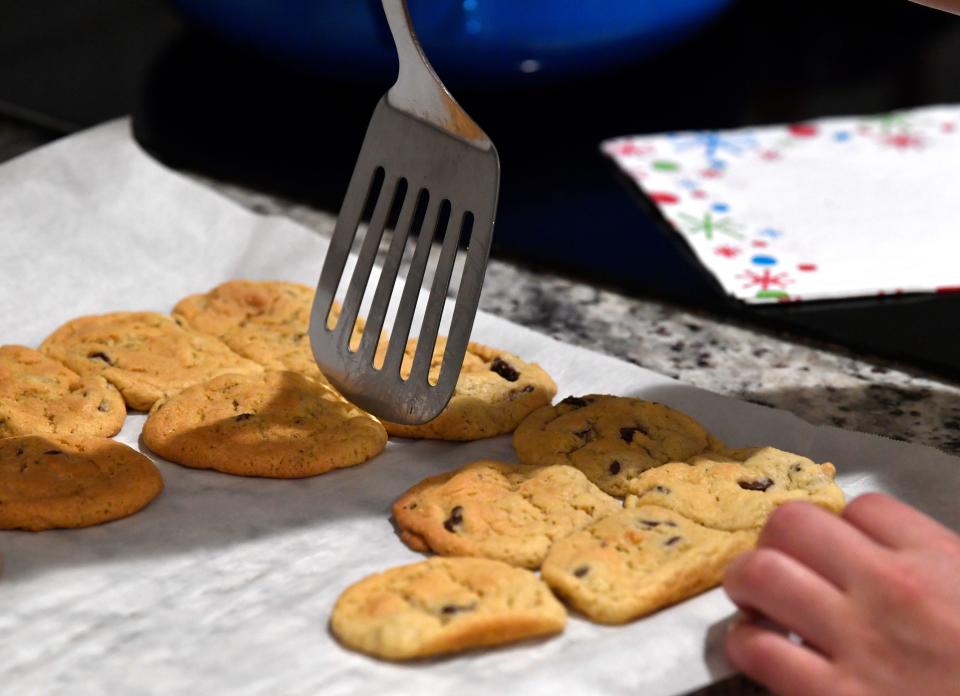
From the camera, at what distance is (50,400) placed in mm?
1427

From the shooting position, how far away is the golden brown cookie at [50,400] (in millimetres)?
1376

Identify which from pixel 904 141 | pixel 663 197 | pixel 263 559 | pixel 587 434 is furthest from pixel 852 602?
pixel 904 141

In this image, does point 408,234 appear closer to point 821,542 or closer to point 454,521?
point 454,521

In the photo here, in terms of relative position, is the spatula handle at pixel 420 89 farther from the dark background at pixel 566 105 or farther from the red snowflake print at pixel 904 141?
the red snowflake print at pixel 904 141

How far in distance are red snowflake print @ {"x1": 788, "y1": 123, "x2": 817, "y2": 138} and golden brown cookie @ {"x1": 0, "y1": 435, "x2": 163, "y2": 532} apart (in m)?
1.24

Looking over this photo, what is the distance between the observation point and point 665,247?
5.82ft

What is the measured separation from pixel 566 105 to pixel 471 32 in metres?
0.43

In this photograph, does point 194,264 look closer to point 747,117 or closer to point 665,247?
point 665,247

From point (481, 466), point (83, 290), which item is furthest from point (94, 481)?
point (83, 290)

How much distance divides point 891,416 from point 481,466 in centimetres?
48

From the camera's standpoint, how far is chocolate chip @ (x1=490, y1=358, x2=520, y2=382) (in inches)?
57.2

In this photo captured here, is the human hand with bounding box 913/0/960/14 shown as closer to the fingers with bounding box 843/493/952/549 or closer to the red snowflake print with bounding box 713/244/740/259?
the fingers with bounding box 843/493/952/549

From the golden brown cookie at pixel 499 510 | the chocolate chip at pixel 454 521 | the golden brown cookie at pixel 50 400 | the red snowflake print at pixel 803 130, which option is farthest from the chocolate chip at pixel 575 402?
the red snowflake print at pixel 803 130

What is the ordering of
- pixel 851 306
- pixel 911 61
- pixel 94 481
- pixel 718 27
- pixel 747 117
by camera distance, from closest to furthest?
pixel 94 481, pixel 851 306, pixel 747 117, pixel 911 61, pixel 718 27
